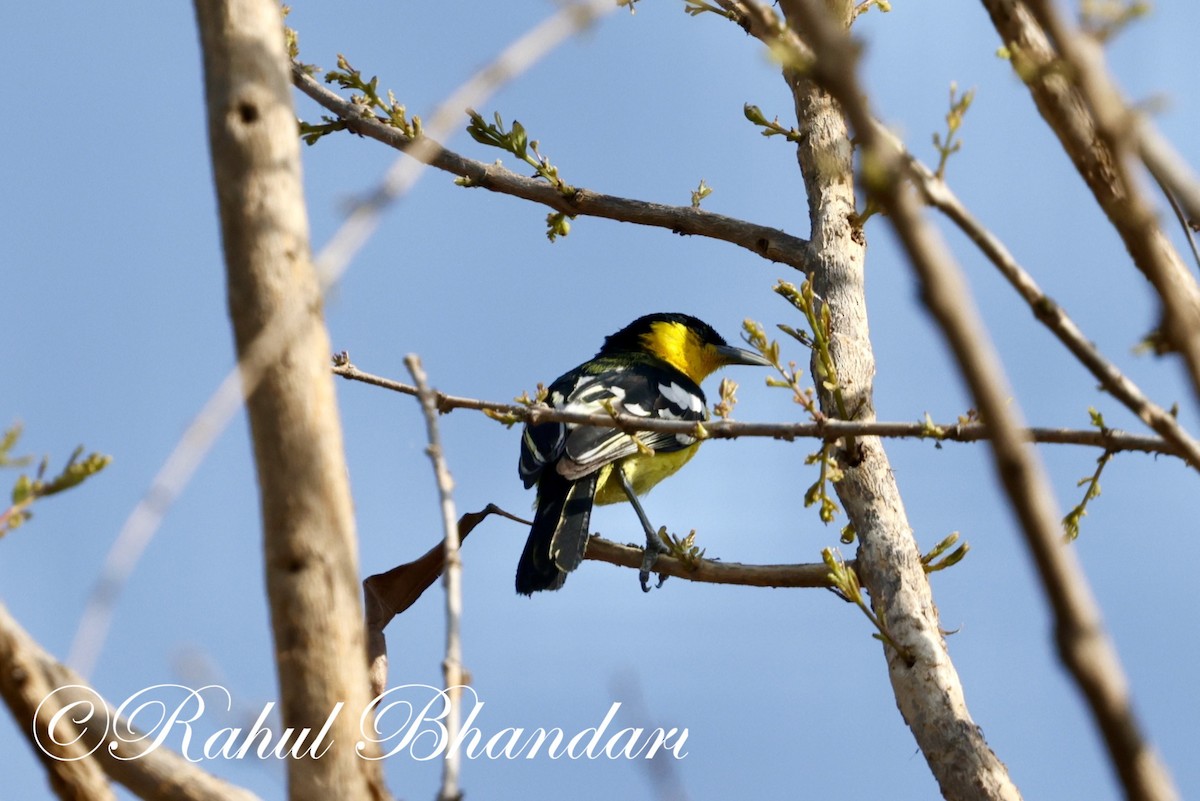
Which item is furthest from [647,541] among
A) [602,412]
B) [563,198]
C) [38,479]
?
[38,479]

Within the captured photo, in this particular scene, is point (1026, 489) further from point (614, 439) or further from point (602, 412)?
point (614, 439)

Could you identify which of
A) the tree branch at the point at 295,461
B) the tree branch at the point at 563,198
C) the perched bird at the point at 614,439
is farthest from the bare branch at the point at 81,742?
the tree branch at the point at 563,198

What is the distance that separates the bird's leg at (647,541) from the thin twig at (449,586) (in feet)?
10.9

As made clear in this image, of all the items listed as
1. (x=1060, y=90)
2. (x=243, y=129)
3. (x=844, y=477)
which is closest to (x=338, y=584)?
(x=243, y=129)

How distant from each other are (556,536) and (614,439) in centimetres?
61

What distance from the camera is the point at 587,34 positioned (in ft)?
5.22

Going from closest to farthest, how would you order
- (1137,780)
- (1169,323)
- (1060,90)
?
(1137,780) → (1169,323) → (1060,90)

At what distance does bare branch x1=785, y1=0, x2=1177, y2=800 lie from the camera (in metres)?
0.98

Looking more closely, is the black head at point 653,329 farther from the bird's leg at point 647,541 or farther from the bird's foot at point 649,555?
the bird's foot at point 649,555

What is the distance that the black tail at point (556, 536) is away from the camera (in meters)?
5.80

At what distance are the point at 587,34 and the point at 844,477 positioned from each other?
330 cm

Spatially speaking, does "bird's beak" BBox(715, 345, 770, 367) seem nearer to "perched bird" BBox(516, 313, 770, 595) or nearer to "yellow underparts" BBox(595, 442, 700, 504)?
"perched bird" BBox(516, 313, 770, 595)

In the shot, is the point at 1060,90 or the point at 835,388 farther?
the point at 835,388

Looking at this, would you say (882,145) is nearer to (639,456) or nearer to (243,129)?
(243,129)
